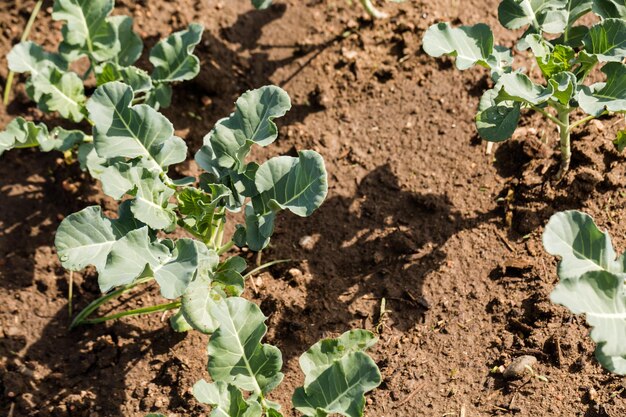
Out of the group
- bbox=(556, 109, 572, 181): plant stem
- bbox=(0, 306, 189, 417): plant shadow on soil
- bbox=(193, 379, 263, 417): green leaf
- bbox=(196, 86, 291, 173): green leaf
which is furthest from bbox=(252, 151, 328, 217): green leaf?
bbox=(556, 109, 572, 181): plant stem

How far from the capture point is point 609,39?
303 cm

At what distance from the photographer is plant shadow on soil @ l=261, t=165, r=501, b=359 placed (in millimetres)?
3357

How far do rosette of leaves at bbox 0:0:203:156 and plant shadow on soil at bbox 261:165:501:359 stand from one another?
946 mm

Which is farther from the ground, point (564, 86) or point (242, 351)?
point (564, 86)

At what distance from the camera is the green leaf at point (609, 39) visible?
2.98m

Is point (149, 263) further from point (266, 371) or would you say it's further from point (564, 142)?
point (564, 142)

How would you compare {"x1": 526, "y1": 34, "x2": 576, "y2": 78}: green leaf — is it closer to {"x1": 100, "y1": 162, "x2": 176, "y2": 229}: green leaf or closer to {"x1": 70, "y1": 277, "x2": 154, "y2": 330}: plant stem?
{"x1": 100, "y1": 162, "x2": 176, "y2": 229}: green leaf

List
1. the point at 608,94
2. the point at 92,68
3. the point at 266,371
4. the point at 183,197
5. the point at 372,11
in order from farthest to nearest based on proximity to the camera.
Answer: the point at 372,11 → the point at 92,68 → the point at 183,197 → the point at 608,94 → the point at 266,371

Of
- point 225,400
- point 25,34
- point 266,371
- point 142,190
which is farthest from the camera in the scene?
point 25,34

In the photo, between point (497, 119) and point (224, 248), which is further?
point (224, 248)

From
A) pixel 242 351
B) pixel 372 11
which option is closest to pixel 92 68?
pixel 372 11

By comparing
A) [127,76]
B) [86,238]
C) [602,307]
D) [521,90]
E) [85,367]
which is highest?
[521,90]

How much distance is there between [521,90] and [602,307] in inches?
36.9

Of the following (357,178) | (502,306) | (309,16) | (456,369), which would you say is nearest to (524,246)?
(502,306)
